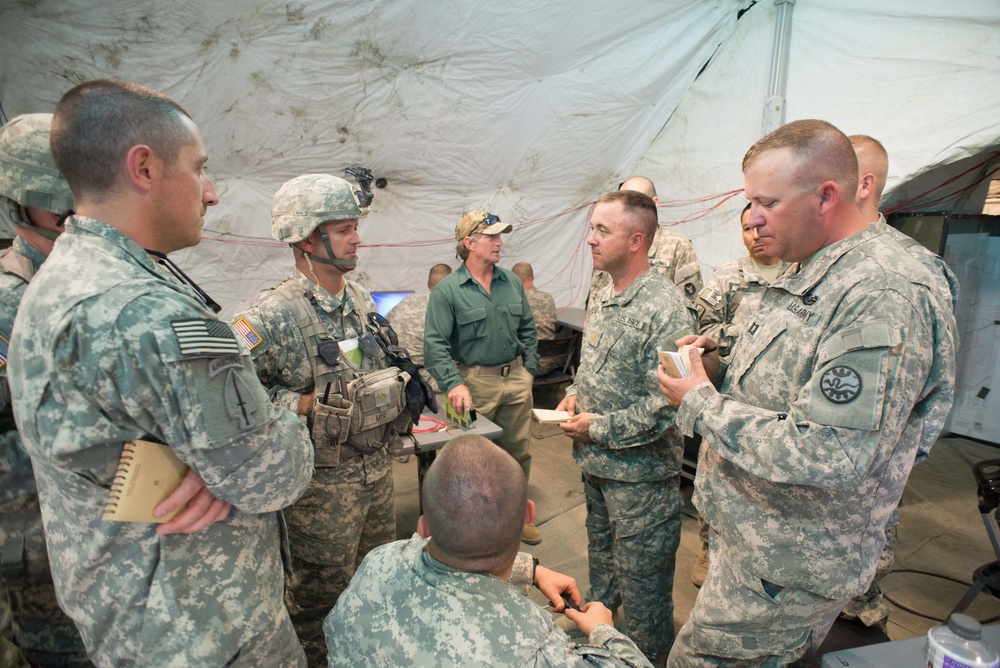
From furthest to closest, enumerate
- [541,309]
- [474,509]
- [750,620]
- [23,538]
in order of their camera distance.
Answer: [541,309]
[23,538]
[750,620]
[474,509]

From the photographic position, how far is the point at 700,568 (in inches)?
119

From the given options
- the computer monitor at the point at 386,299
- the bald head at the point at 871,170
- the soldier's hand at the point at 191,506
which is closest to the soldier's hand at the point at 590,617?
the soldier's hand at the point at 191,506

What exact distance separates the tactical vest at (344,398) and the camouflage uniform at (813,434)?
107cm

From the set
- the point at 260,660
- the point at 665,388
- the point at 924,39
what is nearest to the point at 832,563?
the point at 665,388

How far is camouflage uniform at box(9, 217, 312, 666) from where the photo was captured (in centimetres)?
105

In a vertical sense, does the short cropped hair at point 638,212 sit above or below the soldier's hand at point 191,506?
above

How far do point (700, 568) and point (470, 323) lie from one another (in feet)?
6.54

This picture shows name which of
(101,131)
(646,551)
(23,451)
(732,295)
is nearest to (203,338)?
(101,131)

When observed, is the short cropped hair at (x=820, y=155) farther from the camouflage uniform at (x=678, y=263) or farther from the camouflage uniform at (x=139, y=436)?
the camouflage uniform at (x=678, y=263)

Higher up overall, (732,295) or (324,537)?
(732,295)

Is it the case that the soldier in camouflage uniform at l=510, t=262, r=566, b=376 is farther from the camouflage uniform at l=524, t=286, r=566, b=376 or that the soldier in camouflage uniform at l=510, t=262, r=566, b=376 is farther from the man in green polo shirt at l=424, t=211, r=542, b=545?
the man in green polo shirt at l=424, t=211, r=542, b=545

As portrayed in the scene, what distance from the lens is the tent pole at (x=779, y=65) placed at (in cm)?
464

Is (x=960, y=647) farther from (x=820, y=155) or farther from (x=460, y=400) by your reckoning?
(x=460, y=400)

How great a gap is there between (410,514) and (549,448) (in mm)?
1565
